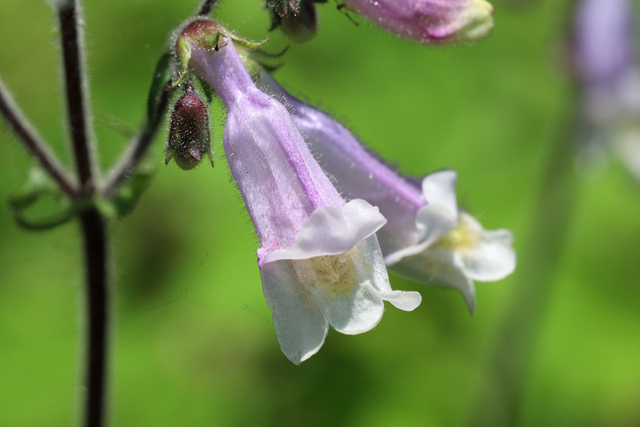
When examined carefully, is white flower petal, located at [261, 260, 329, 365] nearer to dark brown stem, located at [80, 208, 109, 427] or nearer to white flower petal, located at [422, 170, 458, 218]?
white flower petal, located at [422, 170, 458, 218]

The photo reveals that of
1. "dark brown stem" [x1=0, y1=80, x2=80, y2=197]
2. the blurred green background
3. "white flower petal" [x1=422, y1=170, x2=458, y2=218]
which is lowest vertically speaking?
the blurred green background

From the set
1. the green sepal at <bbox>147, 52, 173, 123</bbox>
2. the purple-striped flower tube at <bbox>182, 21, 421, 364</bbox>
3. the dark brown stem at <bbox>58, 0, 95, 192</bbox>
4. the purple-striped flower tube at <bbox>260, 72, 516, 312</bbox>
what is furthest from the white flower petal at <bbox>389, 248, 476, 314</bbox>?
the dark brown stem at <bbox>58, 0, 95, 192</bbox>

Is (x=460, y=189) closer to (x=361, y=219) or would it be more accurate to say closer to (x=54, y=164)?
(x=54, y=164)

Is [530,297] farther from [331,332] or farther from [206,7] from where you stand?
[206,7]

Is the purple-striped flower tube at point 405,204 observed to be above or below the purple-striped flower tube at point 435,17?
below

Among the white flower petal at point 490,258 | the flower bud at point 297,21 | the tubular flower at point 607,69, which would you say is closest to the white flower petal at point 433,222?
the white flower petal at point 490,258

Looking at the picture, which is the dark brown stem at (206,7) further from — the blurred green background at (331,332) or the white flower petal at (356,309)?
the blurred green background at (331,332)
